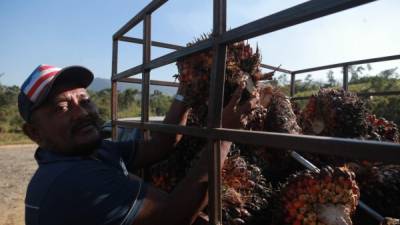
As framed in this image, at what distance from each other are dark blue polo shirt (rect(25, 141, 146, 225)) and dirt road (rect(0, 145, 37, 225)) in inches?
Answer: 213

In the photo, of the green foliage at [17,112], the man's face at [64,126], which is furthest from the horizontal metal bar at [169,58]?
the green foliage at [17,112]

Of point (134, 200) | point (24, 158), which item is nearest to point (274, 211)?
point (134, 200)

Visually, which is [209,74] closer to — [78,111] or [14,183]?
[78,111]

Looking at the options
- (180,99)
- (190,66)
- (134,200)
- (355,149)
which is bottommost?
(134,200)

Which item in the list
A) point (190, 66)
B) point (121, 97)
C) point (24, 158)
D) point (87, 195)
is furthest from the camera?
point (121, 97)

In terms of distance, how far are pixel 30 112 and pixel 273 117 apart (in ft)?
5.65

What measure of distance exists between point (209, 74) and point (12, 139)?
23.5 m

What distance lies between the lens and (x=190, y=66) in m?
2.37

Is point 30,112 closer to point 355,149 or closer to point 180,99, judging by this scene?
point 180,99

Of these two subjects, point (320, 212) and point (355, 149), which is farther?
point (320, 212)

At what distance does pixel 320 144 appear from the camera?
1262mm

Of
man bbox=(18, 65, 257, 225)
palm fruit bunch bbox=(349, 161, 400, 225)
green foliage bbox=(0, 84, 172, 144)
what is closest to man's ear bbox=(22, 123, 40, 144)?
A: man bbox=(18, 65, 257, 225)

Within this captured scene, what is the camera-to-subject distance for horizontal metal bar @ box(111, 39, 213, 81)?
1.93m

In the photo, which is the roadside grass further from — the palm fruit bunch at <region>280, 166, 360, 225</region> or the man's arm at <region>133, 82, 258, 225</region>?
the palm fruit bunch at <region>280, 166, 360, 225</region>
